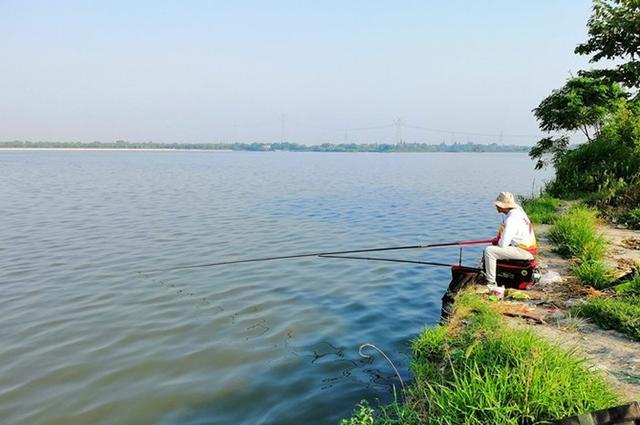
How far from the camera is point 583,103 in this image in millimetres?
22375

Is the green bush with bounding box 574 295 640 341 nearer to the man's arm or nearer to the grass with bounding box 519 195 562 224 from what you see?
the man's arm

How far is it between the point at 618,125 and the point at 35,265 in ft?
66.6

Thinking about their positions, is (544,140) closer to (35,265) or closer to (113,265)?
(113,265)

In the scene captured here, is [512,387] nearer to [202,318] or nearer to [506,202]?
[506,202]

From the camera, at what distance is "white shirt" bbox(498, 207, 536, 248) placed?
799cm

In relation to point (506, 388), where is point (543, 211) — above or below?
below

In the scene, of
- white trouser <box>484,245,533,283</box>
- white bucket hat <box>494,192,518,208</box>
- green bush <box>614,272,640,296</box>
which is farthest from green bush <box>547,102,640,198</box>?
white trouser <box>484,245,533,283</box>

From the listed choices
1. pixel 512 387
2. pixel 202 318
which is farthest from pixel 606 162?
pixel 512 387

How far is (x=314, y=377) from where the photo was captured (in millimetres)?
6762

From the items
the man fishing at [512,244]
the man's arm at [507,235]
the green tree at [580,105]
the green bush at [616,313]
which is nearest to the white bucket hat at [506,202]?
the man fishing at [512,244]

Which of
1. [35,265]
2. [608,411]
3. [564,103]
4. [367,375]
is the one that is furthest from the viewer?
[564,103]

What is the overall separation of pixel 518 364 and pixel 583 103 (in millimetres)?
21616

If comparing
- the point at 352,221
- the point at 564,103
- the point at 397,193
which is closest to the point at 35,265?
the point at 352,221

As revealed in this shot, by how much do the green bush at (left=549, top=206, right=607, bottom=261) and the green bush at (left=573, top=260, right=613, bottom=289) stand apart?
1.03 m
